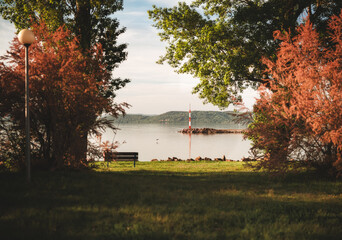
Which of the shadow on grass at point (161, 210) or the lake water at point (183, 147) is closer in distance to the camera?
the shadow on grass at point (161, 210)

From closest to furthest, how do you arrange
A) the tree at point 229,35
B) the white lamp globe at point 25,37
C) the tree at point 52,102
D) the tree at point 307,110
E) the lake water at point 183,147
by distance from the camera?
1. the white lamp globe at point 25,37
2. the tree at point 307,110
3. the tree at point 52,102
4. the tree at point 229,35
5. the lake water at point 183,147

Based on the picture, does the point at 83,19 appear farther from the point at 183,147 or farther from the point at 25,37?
the point at 183,147

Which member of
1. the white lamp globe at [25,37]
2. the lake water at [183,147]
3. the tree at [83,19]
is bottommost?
the lake water at [183,147]

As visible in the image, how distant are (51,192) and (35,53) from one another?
5.38 metres

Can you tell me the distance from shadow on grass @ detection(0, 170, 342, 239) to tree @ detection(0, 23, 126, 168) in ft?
5.57

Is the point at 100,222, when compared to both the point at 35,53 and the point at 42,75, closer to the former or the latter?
the point at 42,75

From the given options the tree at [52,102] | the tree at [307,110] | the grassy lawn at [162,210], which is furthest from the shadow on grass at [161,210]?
the tree at [52,102]

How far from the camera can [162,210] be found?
16.2 ft

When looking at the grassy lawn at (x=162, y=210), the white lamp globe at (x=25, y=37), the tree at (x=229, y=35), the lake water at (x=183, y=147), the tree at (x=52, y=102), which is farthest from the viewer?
the lake water at (x=183, y=147)

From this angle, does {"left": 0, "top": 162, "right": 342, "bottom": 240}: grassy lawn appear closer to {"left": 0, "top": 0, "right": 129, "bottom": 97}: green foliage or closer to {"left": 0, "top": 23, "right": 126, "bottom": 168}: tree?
{"left": 0, "top": 23, "right": 126, "bottom": 168}: tree

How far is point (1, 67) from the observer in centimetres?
860

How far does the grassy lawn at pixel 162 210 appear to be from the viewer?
13.1 ft

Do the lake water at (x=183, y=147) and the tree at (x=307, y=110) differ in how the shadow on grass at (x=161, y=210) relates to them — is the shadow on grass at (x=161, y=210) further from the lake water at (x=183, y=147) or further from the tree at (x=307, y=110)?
the lake water at (x=183, y=147)

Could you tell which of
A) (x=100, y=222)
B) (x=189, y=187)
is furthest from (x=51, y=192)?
(x=189, y=187)
